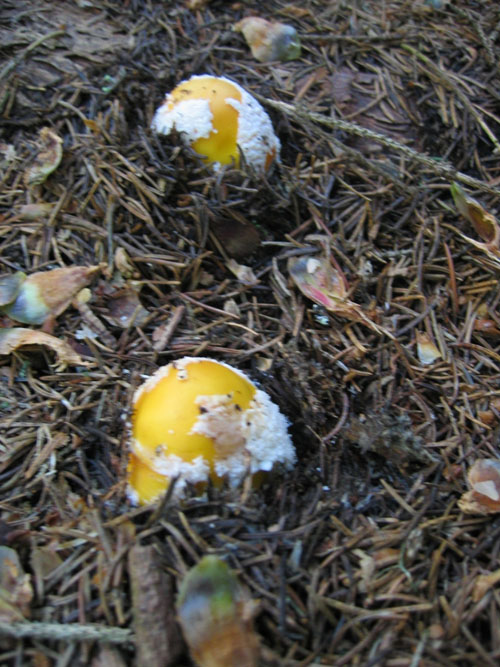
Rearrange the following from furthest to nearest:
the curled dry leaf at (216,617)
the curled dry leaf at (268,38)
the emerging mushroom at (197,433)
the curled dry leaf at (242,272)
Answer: the curled dry leaf at (268,38) → the curled dry leaf at (242,272) → the emerging mushroom at (197,433) → the curled dry leaf at (216,617)

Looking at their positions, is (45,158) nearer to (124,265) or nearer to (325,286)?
(124,265)

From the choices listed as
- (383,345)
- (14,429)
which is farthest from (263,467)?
(14,429)

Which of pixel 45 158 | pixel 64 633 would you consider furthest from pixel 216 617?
pixel 45 158

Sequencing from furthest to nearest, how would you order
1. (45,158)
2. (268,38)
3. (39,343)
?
(268,38) < (45,158) < (39,343)

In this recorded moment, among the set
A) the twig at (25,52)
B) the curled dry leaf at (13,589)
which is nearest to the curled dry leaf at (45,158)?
the twig at (25,52)

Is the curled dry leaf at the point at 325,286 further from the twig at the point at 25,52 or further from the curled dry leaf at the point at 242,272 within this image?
the twig at the point at 25,52

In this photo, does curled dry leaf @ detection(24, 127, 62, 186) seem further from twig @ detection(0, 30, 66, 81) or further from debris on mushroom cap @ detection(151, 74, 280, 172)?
debris on mushroom cap @ detection(151, 74, 280, 172)
